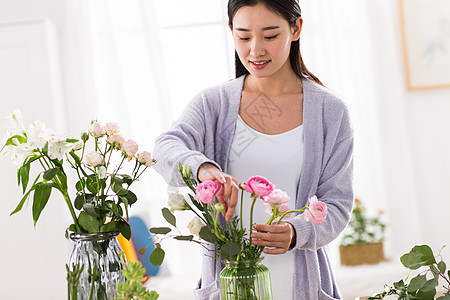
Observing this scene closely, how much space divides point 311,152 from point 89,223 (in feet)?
2.23

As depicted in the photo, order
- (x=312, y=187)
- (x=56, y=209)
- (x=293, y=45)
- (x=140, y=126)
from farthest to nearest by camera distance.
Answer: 1. (x=140, y=126)
2. (x=56, y=209)
3. (x=293, y=45)
4. (x=312, y=187)

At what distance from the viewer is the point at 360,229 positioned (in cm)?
348

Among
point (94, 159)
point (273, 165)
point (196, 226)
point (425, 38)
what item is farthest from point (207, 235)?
point (425, 38)

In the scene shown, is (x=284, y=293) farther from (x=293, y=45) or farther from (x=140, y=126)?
(x=140, y=126)

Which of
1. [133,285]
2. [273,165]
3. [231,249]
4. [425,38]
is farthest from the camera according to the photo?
[425,38]

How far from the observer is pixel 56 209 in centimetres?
358

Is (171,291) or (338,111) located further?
(171,291)

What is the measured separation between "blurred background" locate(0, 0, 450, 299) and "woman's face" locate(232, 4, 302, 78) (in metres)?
2.24

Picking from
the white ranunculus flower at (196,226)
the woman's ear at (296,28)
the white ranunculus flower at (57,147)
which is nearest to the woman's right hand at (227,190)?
the white ranunculus flower at (196,226)

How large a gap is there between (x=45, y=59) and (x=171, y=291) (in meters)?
1.62

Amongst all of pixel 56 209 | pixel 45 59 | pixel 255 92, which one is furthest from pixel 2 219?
pixel 255 92

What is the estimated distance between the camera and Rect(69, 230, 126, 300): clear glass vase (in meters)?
1.01

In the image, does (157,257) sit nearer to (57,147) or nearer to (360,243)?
(57,147)

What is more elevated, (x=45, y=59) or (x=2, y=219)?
(x=45, y=59)
